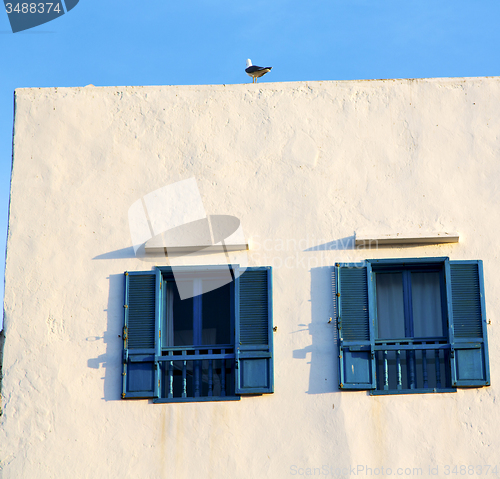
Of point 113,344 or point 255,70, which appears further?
point 255,70

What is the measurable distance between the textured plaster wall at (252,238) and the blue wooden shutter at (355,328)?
12 centimetres

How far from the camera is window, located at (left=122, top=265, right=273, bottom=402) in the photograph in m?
7.26

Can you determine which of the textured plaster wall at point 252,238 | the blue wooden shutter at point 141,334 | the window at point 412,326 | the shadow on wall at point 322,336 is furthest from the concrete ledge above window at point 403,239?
the blue wooden shutter at point 141,334

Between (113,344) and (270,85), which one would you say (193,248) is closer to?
(113,344)

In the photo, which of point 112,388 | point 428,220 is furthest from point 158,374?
point 428,220

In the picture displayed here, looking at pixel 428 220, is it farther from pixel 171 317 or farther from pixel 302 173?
pixel 171 317

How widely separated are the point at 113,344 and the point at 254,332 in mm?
1485

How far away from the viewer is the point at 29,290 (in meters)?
7.66

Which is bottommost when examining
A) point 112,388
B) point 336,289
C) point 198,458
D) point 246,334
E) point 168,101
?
point 198,458

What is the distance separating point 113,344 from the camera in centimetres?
742

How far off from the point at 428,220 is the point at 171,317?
2997mm

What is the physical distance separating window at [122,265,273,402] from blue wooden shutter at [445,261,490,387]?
1.88 meters
